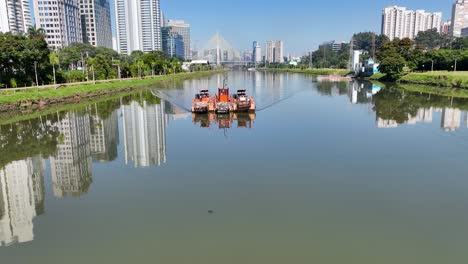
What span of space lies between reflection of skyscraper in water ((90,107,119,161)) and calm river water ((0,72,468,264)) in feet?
0.32

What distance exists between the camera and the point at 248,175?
32.9 ft

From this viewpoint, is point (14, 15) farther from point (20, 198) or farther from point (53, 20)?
point (20, 198)

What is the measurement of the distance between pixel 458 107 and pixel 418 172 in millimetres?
17027

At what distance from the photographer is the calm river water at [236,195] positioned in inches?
243

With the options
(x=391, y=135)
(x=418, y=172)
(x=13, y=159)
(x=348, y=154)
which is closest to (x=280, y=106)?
(x=391, y=135)

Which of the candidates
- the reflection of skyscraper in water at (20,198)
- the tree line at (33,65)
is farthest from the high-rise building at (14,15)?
the reflection of skyscraper in water at (20,198)

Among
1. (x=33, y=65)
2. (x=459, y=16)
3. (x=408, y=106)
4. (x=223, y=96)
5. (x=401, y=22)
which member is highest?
(x=459, y=16)

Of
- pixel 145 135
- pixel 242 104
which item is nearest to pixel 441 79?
pixel 242 104

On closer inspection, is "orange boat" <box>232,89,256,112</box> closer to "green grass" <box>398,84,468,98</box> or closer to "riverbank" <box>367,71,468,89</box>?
"green grass" <box>398,84,468,98</box>

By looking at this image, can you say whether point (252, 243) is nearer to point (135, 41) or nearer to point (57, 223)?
point (57, 223)

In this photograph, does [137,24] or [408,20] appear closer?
[408,20]

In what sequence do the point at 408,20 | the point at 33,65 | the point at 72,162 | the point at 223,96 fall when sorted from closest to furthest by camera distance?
the point at 72,162, the point at 223,96, the point at 33,65, the point at 408,20

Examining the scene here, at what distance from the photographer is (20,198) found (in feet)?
28.4

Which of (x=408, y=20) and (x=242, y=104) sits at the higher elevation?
(x=408, y=20)
